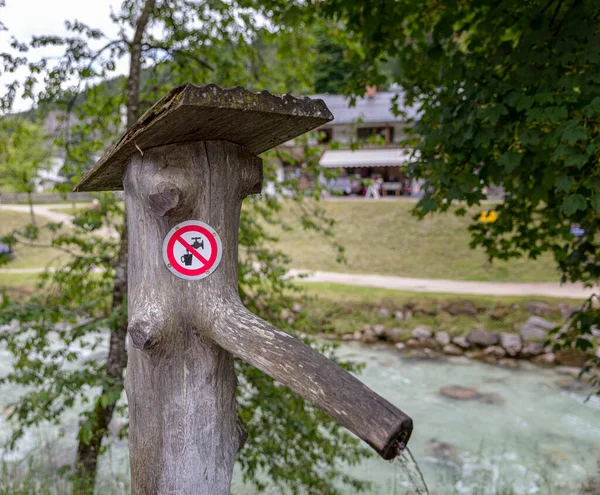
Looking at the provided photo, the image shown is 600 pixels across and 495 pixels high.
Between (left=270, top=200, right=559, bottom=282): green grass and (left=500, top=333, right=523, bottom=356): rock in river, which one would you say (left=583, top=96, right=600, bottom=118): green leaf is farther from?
(left=270, top=200, right=559, bottom=282): green grass

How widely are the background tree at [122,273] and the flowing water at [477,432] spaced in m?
0.81

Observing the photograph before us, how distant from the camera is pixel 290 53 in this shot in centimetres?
491

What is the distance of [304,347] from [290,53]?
4070mm

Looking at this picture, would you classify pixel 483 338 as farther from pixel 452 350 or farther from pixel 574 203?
pixel 574 203

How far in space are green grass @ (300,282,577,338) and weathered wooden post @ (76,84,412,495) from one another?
872 cm

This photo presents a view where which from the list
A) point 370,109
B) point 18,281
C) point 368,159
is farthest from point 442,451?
point 370,109

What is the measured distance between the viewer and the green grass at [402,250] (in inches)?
565

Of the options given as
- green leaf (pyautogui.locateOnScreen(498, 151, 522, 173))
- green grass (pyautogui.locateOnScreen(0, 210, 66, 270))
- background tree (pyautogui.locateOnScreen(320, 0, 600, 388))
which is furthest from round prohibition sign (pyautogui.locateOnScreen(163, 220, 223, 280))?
green grass (pyautogui.locateOnScreen(0, 210, 66, 270))

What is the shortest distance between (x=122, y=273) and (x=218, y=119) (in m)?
2.70

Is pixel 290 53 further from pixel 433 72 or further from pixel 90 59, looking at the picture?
pixel 90 59

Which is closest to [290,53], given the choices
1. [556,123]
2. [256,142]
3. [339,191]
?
[339,191]

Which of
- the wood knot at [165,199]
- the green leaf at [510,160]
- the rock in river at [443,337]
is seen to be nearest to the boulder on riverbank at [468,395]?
the rock in river at [443,337]

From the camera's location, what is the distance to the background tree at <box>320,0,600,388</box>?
258 cm

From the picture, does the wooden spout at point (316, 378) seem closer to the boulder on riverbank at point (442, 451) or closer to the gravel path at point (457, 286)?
the boulder on riverbank at point (442, 451)
